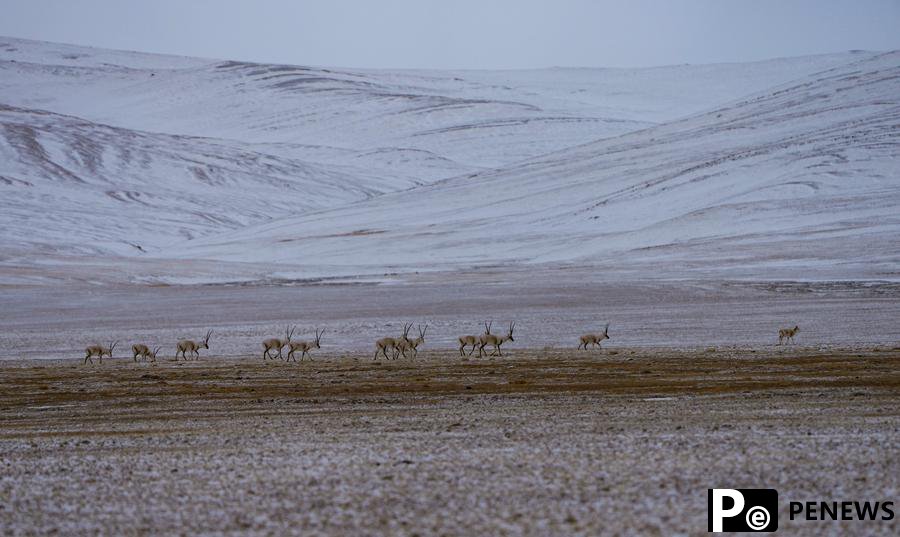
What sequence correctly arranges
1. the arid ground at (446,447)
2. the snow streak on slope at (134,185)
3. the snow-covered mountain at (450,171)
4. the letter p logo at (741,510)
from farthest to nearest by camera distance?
the snow streak on slope at (134,185)
the snow-covered mountain at (450,171)
the arid ground at (446,447)
the letter p logo at (741,510)

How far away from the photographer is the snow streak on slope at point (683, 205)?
140ft

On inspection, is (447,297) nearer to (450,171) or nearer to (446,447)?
(446,447)

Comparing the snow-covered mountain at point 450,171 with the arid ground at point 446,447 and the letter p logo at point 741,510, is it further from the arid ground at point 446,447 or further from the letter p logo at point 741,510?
the letter p logo at point 741,510

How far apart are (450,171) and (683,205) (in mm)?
29227

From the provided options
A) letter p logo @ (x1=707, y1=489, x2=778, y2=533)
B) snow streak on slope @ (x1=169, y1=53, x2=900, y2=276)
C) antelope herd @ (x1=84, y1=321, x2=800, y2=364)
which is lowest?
letter p logo @ (x1=707, y1=489, x2=778, y2=533)

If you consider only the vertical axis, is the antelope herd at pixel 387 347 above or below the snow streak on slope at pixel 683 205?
below

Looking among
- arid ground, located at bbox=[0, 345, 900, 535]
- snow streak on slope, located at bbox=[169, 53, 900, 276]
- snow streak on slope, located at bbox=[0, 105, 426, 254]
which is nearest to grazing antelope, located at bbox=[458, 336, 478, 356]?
arid ground, located at bbox=[0, 345, 900, 535]

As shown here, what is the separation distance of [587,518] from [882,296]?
23.7 m

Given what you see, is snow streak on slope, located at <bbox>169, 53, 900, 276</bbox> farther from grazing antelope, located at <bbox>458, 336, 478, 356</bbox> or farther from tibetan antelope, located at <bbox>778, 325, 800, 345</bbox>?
grazing antelope, located at <bbox>458, 336, 478, 356</bbox>

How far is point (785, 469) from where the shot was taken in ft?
26.8

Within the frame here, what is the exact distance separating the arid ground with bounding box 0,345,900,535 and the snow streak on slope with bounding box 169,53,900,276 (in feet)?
75.6

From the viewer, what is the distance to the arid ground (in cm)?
738

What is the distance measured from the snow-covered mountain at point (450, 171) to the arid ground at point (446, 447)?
22.0m

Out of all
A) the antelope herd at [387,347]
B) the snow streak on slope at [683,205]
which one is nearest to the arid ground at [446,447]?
the antelope herd at [387,347]
